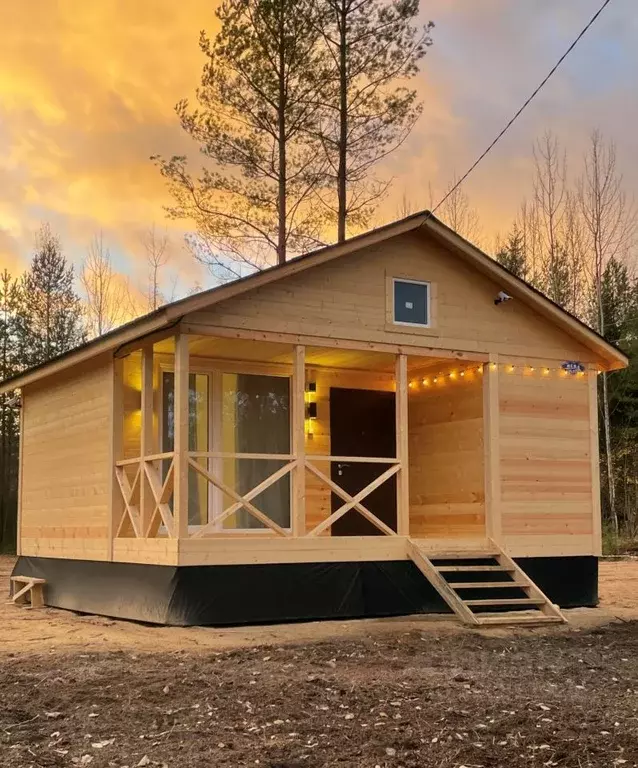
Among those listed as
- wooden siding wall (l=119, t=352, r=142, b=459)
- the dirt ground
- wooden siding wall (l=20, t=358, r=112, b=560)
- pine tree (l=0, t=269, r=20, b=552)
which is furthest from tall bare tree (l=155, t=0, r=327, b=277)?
the dirt ground

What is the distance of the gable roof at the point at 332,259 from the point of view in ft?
28.0

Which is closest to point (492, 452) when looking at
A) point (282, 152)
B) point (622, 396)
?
point (282, 152)

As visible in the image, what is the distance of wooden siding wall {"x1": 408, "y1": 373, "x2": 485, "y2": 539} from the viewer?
10.8m

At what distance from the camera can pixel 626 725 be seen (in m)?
4.91

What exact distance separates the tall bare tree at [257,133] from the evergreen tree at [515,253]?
942cm

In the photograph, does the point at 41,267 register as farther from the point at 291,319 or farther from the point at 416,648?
the point at 416,648

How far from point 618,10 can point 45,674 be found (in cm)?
810

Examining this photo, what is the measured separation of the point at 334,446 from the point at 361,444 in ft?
1.34

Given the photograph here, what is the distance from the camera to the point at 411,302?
10117 mm

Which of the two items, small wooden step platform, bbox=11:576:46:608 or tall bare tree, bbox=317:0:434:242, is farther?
tall bare tree, bbox=317:0:434:242

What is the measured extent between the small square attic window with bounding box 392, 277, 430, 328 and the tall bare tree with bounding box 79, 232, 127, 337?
19.1 metres

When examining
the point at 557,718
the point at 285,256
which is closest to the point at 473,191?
the point at 285,256

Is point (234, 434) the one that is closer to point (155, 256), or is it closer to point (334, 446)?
point (334, 446)

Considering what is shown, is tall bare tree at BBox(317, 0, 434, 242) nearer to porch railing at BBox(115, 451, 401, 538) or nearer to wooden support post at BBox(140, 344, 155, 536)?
wooden support post at BBox(140, 344, 155, 536)
